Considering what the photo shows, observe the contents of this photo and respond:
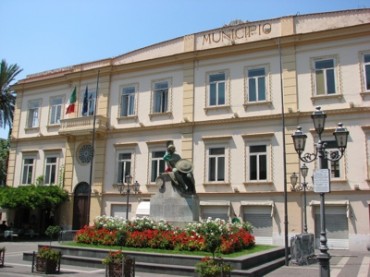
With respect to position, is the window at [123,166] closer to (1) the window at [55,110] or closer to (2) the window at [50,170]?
(2) the window at [50,170]

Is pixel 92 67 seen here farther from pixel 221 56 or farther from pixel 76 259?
pixel 76 259

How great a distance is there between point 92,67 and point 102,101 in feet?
10.6

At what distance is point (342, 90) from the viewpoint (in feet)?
77.4

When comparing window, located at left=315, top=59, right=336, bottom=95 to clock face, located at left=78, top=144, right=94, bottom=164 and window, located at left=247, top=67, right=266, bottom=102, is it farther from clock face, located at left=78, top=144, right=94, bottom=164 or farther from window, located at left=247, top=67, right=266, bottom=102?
clock face, located at left=78, top=144, right=94, bottom=164

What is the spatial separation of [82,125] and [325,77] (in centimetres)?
1698

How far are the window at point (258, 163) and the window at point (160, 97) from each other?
7.15m

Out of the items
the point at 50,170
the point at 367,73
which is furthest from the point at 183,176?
the point at 50,170

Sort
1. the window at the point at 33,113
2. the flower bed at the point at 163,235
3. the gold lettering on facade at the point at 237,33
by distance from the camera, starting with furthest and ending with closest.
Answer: the window at the point at 33,113, the gold lettering on facade at the point at 237,33, the flower bed at the point at 163,235

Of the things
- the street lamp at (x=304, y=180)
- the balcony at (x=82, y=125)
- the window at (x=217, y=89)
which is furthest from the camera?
the balcony at (x=82, y=125)

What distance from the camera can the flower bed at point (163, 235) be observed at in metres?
14.9

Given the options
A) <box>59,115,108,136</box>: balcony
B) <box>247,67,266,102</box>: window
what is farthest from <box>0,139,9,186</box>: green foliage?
<box>247,67,266,102</box>: window

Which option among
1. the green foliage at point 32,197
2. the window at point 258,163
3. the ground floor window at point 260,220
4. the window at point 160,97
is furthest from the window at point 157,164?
the green foliage at point 32,197

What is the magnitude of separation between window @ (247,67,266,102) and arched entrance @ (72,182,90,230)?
1350cm

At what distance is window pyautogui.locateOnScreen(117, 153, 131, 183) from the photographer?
2928cm
